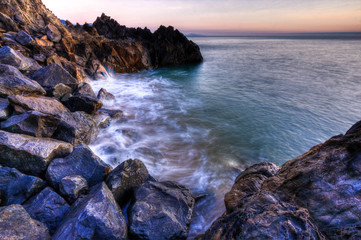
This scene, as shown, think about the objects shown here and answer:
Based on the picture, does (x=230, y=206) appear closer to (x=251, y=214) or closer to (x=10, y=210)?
(x=251, y=214)

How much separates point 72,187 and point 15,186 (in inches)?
46.1

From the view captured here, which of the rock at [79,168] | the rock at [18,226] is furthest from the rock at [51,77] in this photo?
the rock at [18,226]

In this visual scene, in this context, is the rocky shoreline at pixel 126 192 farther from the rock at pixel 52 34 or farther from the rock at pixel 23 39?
the rock at pixel 52 34

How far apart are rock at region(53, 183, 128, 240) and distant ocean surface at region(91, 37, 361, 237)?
1925 mm

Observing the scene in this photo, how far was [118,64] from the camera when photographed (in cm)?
2327

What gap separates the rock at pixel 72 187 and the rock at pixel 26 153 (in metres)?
0.89

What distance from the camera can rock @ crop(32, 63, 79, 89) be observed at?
29.2 ft

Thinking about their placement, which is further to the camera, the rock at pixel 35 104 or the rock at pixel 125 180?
the rock at pixel 35 104

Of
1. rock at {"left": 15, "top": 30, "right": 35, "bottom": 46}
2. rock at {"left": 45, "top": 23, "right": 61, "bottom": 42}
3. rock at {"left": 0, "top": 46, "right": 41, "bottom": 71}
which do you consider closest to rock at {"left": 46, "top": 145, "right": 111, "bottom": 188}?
rock at {"left": 0, "top": 46, "right": 41, "bottom": 71}

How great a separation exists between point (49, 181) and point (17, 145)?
3.82ft

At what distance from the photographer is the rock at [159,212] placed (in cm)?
360

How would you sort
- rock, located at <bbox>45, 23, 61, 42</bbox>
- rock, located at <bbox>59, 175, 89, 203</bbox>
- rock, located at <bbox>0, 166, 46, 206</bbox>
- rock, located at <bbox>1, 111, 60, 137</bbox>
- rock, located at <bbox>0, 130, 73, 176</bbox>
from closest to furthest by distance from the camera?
rock, located at <bbox>0, 166, 46, 206</bbox> → rock, located at <bbox>59, 175, 89, 203</bbox> → rock, located at <bbox>0, 130, 73, 176</bbox> → rock, located at <bbox>1, 111, 60, 137</bbox> → rock, located at <bbox>45, 23, 61, 42</bbox>

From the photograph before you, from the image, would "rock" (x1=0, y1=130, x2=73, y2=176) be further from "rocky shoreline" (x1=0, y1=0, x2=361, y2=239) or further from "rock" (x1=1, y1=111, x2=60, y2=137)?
"rock" (x1=1, y1=111, x2=60, y2=137)

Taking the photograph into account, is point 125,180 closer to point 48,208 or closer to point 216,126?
point 48,208
